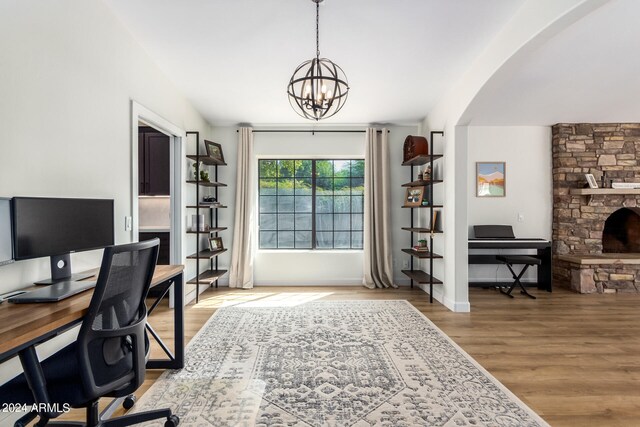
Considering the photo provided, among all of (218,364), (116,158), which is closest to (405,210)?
(218,364)

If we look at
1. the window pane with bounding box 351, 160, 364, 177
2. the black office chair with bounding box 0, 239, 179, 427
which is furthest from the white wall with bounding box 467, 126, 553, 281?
the black office chair with bounding box 0, 239, 179, 427

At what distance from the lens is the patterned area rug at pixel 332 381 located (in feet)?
6.15

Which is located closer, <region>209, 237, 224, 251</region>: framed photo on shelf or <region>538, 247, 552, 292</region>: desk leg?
<region>209, 237, 224, 251</region>: framed photo on shelf

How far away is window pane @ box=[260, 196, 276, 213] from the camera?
5.43 meters

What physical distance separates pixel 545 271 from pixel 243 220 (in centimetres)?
469

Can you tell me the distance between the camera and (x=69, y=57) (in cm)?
206

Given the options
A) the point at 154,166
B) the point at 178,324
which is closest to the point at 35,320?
the point at 178,324

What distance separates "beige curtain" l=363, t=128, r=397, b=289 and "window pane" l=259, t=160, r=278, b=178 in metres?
→ 1.50

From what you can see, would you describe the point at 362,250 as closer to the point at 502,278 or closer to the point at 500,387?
the point at 502,278

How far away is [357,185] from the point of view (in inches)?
214

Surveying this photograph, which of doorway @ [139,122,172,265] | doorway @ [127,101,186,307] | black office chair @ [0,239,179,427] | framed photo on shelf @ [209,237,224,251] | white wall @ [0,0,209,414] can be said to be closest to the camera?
black office chair @ [0,239,179,427]

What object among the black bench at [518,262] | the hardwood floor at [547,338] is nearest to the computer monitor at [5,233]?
the hardwood floor at [547,338]

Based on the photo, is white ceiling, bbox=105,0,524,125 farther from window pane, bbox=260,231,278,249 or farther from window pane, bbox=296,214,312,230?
window pane, bbox=260,231,278,249

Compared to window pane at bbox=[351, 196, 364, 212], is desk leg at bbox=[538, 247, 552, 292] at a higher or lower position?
lower
